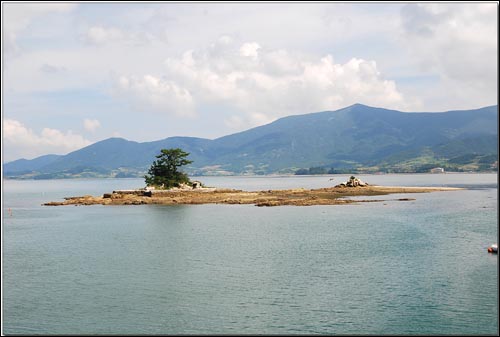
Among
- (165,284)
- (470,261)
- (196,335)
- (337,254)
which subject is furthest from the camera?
(337,254)

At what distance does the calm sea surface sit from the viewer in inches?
1550

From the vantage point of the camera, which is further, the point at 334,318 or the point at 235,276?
the point at 235,276

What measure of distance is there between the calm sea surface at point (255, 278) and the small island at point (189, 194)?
170ft

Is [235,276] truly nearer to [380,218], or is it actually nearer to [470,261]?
[470,261]

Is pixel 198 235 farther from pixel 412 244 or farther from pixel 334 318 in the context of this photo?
pixel 334 318

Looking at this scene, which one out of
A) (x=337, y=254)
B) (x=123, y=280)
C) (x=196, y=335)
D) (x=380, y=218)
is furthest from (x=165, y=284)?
(x=380, y=218)

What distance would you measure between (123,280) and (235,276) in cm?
1211

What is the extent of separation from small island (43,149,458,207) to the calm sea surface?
170 feet

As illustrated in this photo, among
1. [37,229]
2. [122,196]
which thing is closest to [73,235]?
[37,229]

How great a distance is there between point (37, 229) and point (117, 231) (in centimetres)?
1881

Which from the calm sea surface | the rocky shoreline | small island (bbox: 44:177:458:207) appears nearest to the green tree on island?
small island (bbox: 44:177:458:207)

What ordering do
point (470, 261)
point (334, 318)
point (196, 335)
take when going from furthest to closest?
point (470, 261) < point (334, 318) < point (196, 335)

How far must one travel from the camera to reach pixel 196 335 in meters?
37.0

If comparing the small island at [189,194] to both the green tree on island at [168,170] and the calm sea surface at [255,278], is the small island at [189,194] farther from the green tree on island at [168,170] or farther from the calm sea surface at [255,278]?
the calm sea surface at [255,278]
